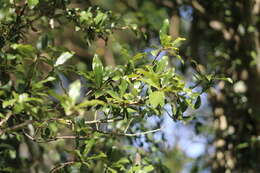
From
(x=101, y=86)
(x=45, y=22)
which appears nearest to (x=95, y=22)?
(x=101, y=86)

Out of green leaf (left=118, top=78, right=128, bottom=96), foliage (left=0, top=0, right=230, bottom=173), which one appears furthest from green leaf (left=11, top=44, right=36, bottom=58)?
green leaf (left=118, top=78, right=128, bottom=96)

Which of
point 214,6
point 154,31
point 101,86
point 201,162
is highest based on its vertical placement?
point 214,6

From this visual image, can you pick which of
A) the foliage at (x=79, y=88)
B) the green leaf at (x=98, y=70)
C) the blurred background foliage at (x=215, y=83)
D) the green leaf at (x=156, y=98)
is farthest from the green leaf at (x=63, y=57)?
the blurred background foliage at (x=215, y=83)

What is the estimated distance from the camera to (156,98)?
3.44ft

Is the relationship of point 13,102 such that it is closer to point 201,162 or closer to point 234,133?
point 234,133

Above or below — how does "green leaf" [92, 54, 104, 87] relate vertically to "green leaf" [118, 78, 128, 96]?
above

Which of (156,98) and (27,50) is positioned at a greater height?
(27,50)

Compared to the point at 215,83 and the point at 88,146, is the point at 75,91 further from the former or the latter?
the point at 215,83

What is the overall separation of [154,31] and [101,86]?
1453 mm

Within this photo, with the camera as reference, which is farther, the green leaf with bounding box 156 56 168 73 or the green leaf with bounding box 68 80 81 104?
the green leaf with bounding box 156 56 168 73

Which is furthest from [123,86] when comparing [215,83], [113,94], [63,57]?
[215,83]

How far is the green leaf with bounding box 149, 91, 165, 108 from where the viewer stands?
104 centimetres

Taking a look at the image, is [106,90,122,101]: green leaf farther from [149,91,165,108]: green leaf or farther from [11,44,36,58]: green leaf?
[11,44,36,58]: green leaf

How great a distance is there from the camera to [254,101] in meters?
2.44
